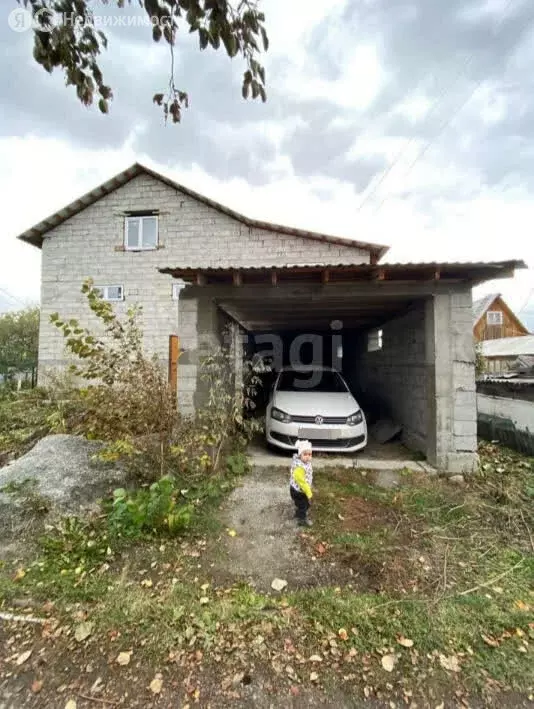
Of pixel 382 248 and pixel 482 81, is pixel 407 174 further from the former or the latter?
pixel 482 81

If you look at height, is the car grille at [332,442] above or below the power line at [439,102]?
below

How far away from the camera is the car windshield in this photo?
6145mm

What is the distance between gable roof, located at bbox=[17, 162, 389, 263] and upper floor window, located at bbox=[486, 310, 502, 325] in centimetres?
2436

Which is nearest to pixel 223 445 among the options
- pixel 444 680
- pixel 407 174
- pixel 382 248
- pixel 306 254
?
pixel 444 680

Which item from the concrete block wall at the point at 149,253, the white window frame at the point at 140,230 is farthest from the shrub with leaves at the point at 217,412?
the white window frame at the point at 140,230

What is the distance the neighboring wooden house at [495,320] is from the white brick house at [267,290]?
75.7 ft

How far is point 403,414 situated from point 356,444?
4.92ft

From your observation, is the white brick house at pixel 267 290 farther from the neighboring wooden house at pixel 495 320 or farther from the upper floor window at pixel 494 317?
the upper floor window at pixel 494 317

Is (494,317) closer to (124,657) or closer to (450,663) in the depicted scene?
(450,663)

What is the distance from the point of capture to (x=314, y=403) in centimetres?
533

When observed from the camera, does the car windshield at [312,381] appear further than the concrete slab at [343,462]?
Yes

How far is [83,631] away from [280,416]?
3.49 meters

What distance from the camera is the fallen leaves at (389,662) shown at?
1.77 m

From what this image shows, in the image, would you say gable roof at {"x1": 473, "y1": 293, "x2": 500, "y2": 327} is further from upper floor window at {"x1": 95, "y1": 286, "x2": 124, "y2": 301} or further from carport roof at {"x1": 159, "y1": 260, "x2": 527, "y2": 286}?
upper floor window at {"x1": 95, "y1": 286, "x2": 124, "y2": 301}
